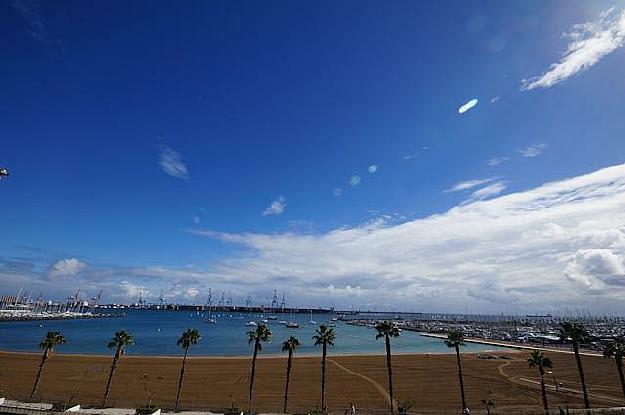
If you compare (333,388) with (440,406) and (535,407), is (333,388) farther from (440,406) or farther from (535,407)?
(535,407)

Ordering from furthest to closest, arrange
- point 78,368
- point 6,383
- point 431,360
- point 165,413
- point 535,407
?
point 431,360, point 78,368, point 6,383, point 535,407, point 165,413

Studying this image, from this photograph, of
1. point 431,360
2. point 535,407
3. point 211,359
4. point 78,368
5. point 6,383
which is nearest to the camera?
point 535,407

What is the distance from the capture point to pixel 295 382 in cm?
7025

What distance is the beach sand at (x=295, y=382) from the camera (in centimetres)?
5569

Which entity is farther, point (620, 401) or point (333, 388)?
point (333, 388)

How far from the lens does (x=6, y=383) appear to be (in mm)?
62719

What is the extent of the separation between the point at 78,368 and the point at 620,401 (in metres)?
101

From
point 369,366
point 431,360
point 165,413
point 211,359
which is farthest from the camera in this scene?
point 431,360

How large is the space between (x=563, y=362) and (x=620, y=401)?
176 ft

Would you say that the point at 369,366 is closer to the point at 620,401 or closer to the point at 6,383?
the point at 620,401

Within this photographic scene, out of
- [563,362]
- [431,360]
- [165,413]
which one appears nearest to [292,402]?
[165,413]

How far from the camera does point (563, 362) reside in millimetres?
103875

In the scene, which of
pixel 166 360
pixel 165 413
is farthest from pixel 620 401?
pixel 166 360

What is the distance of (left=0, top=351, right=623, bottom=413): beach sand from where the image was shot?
183 feet
